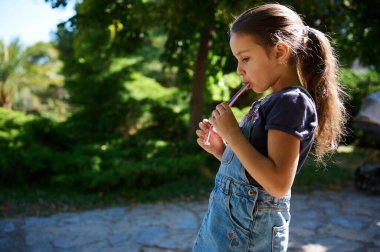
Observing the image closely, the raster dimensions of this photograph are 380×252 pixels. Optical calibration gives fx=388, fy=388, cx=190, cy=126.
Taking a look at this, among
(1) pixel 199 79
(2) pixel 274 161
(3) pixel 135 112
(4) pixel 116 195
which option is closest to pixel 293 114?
(2) pixel 274 161

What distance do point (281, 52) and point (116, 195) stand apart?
3891 millimetres

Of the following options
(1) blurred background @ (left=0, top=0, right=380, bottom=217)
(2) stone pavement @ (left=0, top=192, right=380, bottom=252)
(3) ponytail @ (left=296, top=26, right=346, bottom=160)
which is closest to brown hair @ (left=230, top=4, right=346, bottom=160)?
(3) ponytail @ (left=296, top=26, right=346, bottom=160)

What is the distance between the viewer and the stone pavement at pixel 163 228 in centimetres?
325

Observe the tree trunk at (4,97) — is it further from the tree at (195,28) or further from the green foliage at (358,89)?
the green foliage at (358,89)

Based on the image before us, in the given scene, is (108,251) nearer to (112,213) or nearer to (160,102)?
(112,213)

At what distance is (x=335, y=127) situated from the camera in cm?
142

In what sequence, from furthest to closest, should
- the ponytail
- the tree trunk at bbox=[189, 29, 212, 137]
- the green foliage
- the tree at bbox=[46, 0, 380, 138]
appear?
the green foliage < the tree trunk at bbox=[189, 29, 212, 137] < the tree at bbox=[46, 0, 380, 138] < the ponytail

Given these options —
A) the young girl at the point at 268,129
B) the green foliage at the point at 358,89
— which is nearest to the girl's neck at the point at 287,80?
the young girl at the point at 268,129

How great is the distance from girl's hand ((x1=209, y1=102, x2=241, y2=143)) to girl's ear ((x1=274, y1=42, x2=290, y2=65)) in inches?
9.0

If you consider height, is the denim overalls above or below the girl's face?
below

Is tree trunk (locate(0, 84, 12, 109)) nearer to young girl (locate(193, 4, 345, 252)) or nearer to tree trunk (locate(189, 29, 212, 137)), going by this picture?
tree trunk (locate(189, 29, 212, 137))

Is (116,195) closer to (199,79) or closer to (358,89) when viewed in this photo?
(199,79)

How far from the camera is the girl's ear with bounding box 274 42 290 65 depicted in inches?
48.5

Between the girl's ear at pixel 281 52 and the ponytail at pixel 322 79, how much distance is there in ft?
0.23
